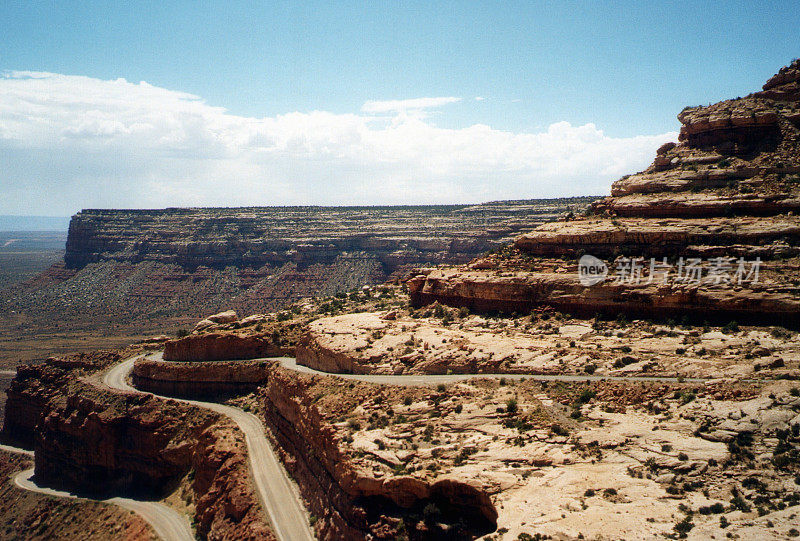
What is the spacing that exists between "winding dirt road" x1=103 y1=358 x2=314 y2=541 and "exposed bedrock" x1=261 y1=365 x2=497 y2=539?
87 cm

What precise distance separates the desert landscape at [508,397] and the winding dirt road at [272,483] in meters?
0.19

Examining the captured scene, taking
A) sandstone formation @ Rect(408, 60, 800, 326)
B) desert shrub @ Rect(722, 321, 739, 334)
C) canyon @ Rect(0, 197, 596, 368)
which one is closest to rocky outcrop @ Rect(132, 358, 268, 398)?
sandstone formation @ Rect(408, 60, 800, 326)

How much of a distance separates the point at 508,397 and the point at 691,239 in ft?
63.9

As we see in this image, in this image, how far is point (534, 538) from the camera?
21656 mm

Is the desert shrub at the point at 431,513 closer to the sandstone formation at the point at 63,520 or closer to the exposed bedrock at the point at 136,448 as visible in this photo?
the exposed bedrock at the point at 136,448

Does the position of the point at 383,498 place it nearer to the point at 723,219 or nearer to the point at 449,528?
the point at 449,528

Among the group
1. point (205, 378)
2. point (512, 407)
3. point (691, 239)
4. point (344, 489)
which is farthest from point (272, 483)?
point (691, 239)

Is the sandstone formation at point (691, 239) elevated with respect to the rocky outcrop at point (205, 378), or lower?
elevated

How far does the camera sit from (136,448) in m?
53.0

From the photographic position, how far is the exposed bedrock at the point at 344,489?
26.7 metres

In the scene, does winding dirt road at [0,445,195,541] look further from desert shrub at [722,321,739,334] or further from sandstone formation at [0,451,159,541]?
desert shrub at [722,321,739,334]

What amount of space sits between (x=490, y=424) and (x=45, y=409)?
5160 centimetres

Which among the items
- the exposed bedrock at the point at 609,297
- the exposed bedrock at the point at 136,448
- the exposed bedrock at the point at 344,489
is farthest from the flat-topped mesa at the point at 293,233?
the exposed bedrock at the point at 344,489

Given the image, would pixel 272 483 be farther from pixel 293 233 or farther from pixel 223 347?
pixel 293 233
